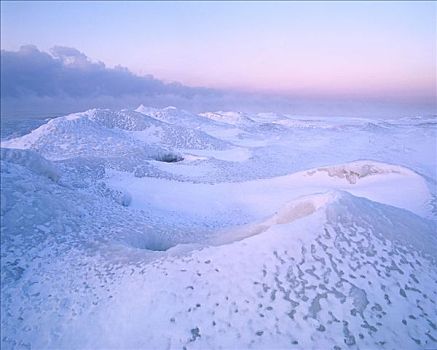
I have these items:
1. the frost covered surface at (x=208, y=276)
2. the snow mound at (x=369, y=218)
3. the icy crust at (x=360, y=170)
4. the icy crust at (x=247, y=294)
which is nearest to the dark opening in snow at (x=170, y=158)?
the icy crust at (x=360, y=170)

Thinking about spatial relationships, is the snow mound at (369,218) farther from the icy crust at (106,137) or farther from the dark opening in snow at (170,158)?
the dark opening in snow at (170,158)

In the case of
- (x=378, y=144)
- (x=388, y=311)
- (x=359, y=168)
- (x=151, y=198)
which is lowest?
(x=378, y=144)

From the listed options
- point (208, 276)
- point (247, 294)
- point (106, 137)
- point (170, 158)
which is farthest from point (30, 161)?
point (106, 137)

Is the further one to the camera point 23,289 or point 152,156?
point 152,156

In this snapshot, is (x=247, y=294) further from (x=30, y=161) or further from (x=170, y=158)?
(x=170, y=158)

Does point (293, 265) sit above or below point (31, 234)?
above

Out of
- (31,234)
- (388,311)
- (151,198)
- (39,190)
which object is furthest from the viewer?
(151,198)

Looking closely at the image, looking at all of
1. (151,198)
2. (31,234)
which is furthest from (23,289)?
(151,198)

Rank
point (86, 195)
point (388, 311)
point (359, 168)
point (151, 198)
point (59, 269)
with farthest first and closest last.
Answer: point (359, 168) < point (151, 198) < point (86, 195) < point (59, 269) < point (388, 311)

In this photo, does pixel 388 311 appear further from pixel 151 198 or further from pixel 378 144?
pixel 378 144
